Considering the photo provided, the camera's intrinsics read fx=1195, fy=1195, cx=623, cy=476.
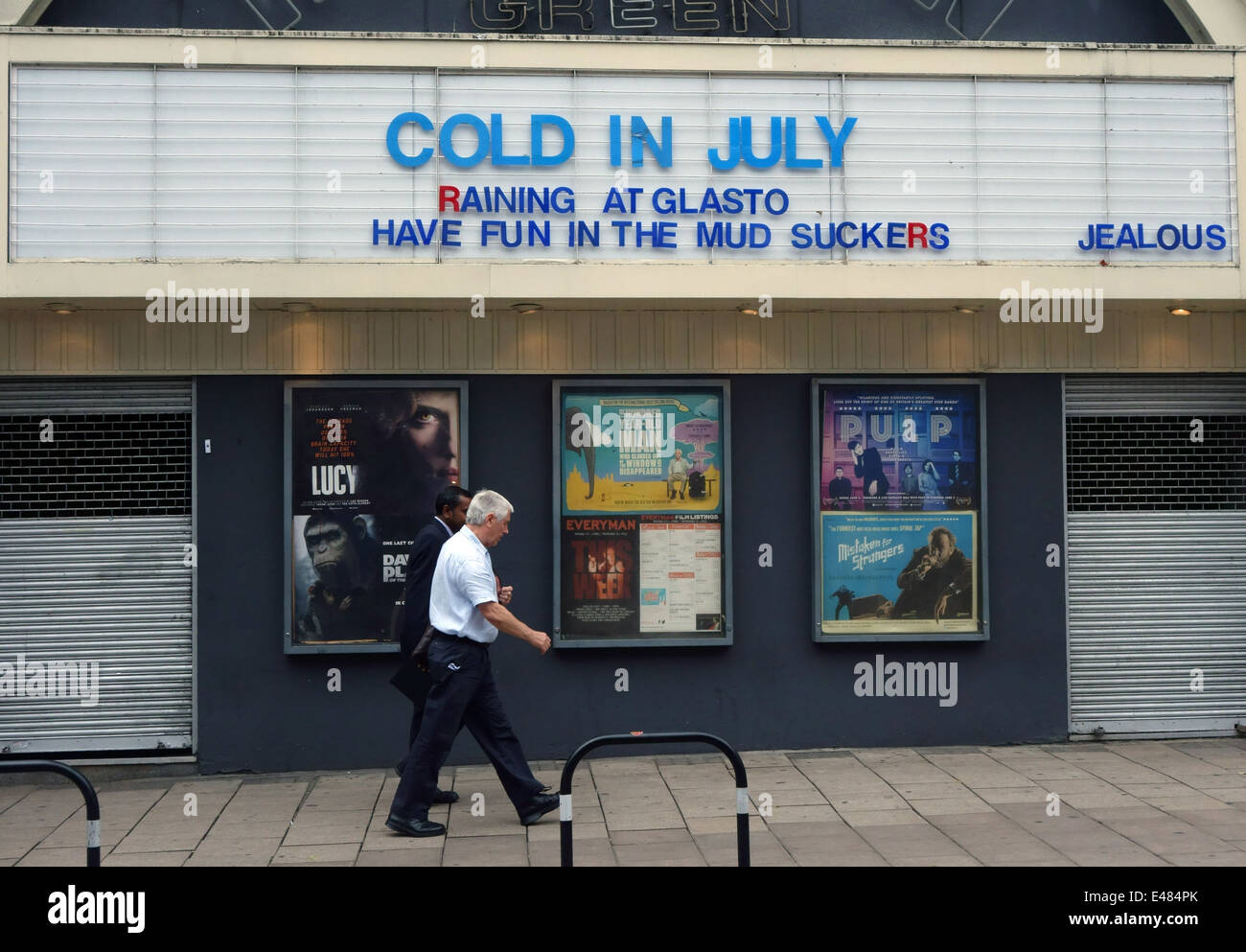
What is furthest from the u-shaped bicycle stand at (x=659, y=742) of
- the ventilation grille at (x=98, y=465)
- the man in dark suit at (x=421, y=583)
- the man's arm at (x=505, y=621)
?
the ventilation grille at (x=98, y=465)

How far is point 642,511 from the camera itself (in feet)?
31.6

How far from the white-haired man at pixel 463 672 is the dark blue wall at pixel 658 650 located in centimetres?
197

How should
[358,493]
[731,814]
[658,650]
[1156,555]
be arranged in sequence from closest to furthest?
1. [731,814]
2. [358,493]
3. [658,650]
4. [1156,555]

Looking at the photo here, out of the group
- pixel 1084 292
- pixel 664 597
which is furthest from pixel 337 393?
pixel 1084 292

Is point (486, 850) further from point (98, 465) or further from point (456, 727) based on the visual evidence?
point (98, 465)

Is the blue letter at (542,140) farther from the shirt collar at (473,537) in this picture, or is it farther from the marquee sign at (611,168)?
the shirt collar at (473,537)

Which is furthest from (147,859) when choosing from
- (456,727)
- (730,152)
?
(730,152)

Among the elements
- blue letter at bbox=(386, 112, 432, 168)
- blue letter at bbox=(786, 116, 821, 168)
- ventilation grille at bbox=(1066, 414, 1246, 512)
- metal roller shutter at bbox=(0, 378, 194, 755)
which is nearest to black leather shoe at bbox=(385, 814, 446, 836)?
metal roller shutter at bbox=(0, 378, 194, 755)

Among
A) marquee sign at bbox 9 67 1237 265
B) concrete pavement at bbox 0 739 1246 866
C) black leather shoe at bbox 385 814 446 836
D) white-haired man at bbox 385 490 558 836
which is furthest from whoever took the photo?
marquee sign at bbox 9 67 1237 265

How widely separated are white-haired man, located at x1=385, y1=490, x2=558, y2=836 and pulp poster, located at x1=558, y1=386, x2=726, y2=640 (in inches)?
80.7

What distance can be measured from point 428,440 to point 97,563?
2.79 m

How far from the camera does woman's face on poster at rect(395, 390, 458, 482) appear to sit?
31.1 feet

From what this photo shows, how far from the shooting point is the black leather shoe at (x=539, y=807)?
762 centimetres

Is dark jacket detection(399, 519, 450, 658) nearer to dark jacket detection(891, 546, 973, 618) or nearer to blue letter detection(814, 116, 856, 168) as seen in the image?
dark jacket detection(891, 546, 973, 618)
